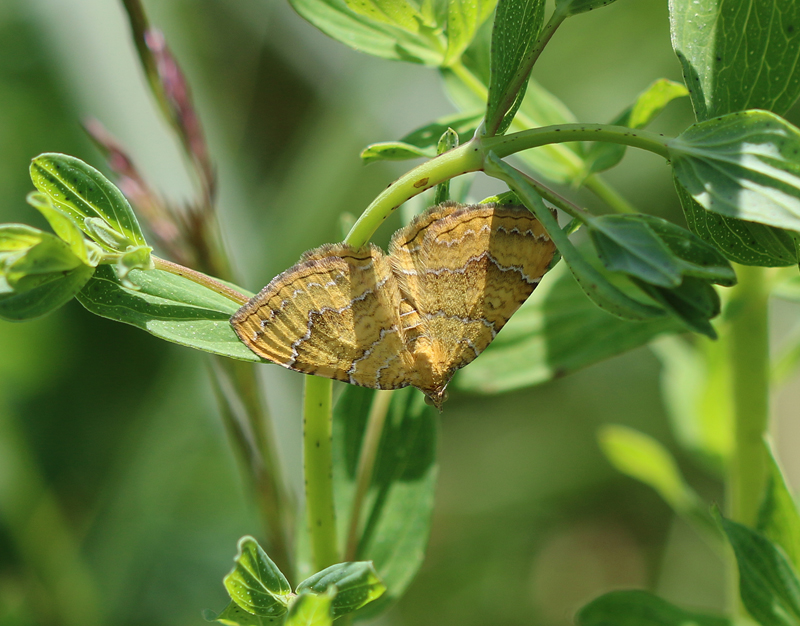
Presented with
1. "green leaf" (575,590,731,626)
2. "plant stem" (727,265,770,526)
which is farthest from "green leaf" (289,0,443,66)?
"green leaf" (575,590,731,626)

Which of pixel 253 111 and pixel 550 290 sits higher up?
pixel 253 111

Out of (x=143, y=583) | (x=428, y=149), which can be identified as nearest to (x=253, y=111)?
(x=143, y=583)

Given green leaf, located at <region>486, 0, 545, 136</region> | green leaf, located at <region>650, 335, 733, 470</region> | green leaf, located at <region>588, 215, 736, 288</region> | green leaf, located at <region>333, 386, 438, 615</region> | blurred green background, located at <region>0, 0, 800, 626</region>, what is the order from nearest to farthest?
green leaf, located at <region>588, 215, 736, 288</region> → green leaf, located at <region>486, 0, 545, 136</region> → green leaf, located at <region>333, 386, 438, 615</region> → green leaf, located at <region>650, 335, 733, 470</region> → blurred green background, located at <region>0, 0, 800, 626</region>

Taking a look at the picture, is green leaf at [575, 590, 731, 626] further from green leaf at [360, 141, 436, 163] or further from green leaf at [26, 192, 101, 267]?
green leaf at [26, 192, 101, 267]

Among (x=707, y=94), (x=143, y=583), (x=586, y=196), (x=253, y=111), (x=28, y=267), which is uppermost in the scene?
(x=253, y=111)

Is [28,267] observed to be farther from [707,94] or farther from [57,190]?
[707,94]

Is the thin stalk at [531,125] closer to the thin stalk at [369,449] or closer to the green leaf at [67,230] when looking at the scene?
the thin stalk at [369,449]
